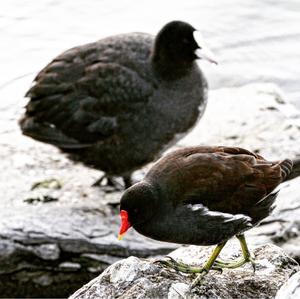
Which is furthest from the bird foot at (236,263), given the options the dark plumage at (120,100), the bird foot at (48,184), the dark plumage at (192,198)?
the bird foot at (48,184)

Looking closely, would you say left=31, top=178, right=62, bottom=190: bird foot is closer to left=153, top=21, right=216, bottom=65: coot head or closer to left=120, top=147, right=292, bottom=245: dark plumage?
left=153, top=21, right=216, bottom=65: coot head

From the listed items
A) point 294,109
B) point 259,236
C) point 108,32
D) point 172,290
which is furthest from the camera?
point 108,32

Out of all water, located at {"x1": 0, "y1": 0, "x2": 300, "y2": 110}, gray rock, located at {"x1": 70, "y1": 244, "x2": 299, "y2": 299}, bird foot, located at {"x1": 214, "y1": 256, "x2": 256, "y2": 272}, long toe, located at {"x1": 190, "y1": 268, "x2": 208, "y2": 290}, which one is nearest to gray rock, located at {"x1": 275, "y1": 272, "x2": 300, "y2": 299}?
gray rock, located at {"x1": 70, "y1": 244, "x2": 299, "y2": 299}

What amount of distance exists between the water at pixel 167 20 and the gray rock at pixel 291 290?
5144 millimetres

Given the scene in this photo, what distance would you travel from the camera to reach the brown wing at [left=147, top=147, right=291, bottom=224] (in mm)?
4867

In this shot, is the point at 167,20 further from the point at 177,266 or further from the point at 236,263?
the point at 177,266

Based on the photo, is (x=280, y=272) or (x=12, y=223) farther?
(x=12, y=223)

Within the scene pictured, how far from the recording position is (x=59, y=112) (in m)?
6.99

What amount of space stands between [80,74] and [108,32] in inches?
121

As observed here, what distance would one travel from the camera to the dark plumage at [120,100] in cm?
688

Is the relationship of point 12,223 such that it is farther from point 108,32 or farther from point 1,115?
point 108,32

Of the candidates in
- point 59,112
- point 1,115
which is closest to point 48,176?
point 59,112

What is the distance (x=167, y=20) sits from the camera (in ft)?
33.0

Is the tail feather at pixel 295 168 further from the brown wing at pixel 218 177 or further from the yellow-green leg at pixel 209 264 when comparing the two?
the yellow-green leg at pixel 209 264
